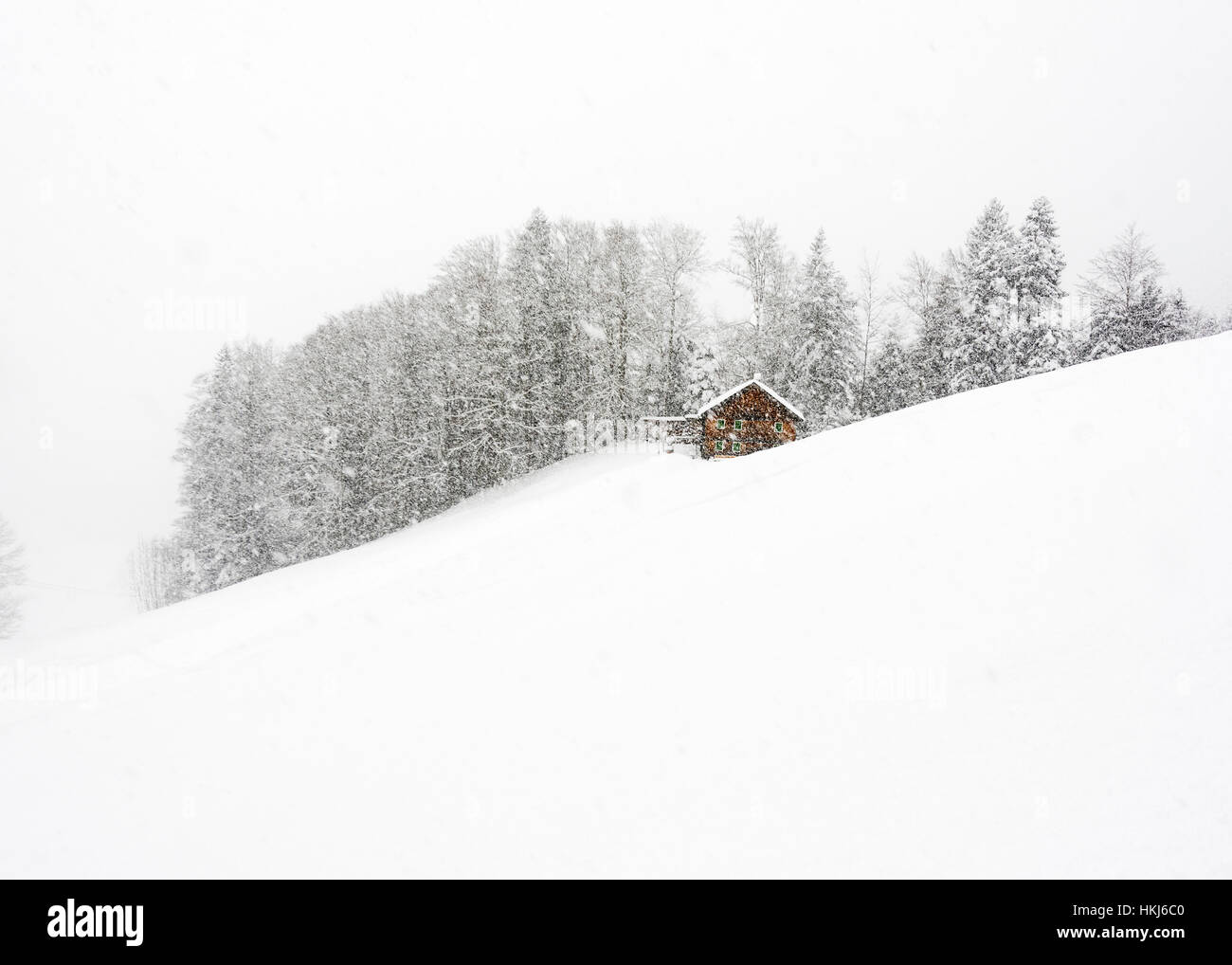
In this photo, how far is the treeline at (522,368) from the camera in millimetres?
30797

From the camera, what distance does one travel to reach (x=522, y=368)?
3142 centimetres

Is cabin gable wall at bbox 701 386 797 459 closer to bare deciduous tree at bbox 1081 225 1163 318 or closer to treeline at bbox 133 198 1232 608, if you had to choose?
treeline at bbox 133 198 1232 608

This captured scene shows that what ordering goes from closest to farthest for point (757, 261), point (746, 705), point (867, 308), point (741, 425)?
point (746, 705), point (741, 425), point (867, 308), point (757, 261)

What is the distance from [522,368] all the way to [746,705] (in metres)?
27.6

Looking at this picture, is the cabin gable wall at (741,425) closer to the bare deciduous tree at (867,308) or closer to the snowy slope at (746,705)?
the bare deciduous tree at (867,308)

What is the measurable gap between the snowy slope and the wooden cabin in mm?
22056

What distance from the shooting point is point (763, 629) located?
6.41m

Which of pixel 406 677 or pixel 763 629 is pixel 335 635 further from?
pixel 763 629

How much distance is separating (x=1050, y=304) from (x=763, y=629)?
33620mm

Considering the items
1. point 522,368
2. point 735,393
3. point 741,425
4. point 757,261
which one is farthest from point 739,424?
point 757,261

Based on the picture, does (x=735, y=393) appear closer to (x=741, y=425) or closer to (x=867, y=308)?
(x=741, y=425)

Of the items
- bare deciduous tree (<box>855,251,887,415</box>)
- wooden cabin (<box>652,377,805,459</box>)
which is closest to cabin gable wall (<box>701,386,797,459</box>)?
wooden cabin (<box>652,377,805,459</box>)

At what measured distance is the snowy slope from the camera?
434 cm
